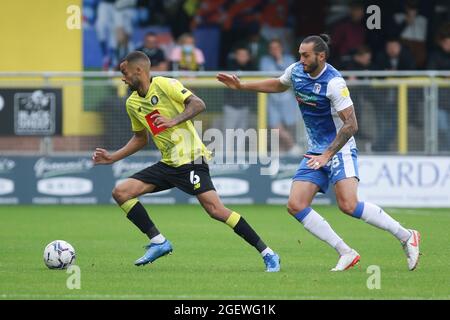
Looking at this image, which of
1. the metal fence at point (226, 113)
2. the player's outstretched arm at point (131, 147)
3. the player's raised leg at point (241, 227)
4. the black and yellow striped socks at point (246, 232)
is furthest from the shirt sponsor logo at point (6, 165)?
the black and yellow striped socks at point (246, 232)

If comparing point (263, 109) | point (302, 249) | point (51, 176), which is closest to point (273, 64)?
point (263, 109)

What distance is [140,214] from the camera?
1142cm

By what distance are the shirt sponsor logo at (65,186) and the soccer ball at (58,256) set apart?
30.1 feet

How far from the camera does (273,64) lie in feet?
70.5

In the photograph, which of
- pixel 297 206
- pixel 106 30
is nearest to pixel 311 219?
pixel 297 206

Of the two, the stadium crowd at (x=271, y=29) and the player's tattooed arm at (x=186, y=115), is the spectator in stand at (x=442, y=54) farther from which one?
the player's tattooed arm at (x=186, y=115)

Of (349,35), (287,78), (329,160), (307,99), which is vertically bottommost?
(329,160)

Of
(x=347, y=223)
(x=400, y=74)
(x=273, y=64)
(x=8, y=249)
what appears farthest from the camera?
(x=273, y=64)

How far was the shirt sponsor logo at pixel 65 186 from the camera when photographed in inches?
797

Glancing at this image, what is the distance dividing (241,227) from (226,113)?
30.3 feet

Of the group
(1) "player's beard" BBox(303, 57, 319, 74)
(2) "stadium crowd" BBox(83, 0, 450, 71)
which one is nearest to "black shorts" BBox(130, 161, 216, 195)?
(1) "player's beard" BBox(303, 57, 319, 74)

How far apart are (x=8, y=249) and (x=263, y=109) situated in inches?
315

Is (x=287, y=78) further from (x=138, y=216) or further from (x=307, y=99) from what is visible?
(x=138, y=216)

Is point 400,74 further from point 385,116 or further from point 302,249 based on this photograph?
point 302,249
